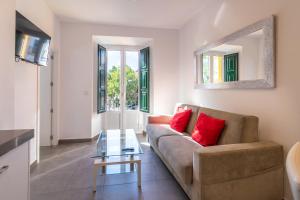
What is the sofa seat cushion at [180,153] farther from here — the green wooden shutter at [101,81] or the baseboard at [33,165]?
the green wooden shutter at [101,81]

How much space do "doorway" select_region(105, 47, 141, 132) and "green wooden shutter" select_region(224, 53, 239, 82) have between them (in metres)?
2.86

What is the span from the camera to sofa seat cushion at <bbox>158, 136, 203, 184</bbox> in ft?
6.28

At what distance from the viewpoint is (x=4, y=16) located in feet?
5.43

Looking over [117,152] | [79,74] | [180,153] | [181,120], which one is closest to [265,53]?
[180,153]

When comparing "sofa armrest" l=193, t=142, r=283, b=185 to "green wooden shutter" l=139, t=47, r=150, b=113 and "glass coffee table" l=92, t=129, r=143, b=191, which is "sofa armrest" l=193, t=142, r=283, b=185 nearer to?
"glass coffee table" l=92, t=129, r=143, b=191

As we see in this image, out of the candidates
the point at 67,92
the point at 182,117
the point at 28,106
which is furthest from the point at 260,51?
the point at 67,92

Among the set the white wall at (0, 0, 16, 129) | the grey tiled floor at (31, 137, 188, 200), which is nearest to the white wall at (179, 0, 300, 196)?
the grey tiled floor at (31, 137, 188, 200)

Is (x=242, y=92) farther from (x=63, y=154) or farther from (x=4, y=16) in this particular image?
(x=63, y=154)

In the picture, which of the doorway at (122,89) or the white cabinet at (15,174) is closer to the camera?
the white cabinet at (15,174)

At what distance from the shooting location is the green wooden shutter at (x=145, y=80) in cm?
489

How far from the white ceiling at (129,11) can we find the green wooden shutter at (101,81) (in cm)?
81

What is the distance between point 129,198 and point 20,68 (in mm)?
2144

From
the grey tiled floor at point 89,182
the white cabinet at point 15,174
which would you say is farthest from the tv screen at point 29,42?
the grey tiled floor at point 89,182

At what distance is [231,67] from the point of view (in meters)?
2.83
